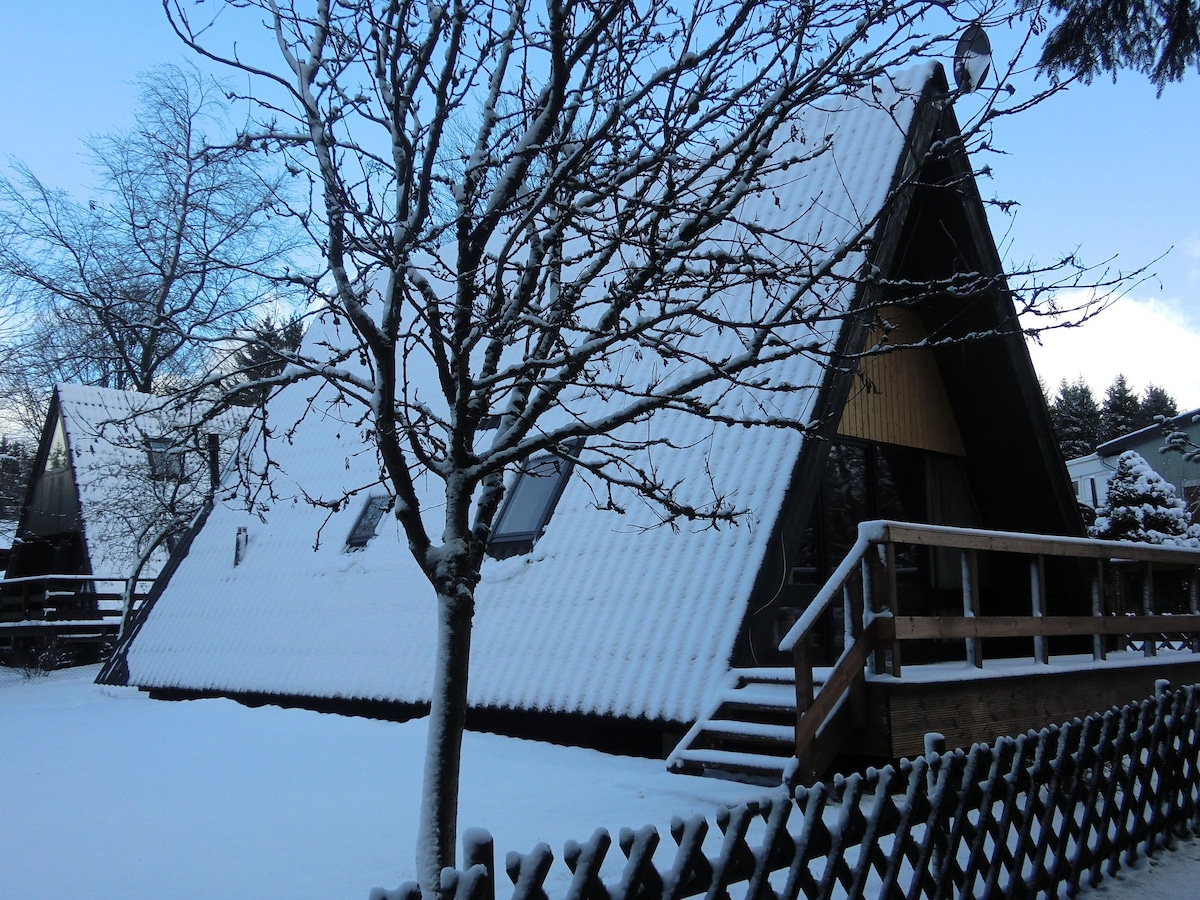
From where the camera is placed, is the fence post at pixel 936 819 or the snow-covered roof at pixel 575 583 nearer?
the fence post at pixel 936 819

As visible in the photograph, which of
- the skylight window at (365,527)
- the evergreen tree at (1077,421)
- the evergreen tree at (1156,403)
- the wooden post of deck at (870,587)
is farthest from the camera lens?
the evergreen tree at (1156,403)

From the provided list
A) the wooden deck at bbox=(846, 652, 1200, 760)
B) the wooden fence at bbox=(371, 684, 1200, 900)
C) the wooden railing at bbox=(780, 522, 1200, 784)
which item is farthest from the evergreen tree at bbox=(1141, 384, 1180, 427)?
the wooden fence at bbox=(371, 684, 1200, 900)

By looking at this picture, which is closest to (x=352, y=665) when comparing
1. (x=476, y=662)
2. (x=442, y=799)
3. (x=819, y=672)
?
(x=476, y=662)

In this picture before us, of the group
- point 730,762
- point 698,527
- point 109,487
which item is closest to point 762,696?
point 730,762

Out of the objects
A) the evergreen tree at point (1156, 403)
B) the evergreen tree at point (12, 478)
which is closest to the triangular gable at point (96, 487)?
the evergreen tree at point (12, 478)

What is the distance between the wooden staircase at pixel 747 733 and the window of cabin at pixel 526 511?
3391mm

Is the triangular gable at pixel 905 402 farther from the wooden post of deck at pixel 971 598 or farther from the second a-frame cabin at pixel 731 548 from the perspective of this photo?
the wooden post of deck at pixel 971 598

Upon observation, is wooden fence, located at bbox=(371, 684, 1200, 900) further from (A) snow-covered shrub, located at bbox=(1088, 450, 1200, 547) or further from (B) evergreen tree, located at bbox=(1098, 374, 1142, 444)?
(B) evergreen tree, located at bbox=(1098, 374, 1142, 444)

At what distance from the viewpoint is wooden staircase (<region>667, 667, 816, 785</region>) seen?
707 centimetres

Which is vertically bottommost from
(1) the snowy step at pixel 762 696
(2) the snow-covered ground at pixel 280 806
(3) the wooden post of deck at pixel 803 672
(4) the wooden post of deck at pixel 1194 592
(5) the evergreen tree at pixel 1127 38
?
(2) the snow-covered ground at pixel 280 806

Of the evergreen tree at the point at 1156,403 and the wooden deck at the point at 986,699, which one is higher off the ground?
the evergreen tree at the point at 1156,403

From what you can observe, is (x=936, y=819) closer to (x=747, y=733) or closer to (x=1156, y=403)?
(x=747, y=733)

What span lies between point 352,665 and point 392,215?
7.59 m

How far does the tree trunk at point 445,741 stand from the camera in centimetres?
419
